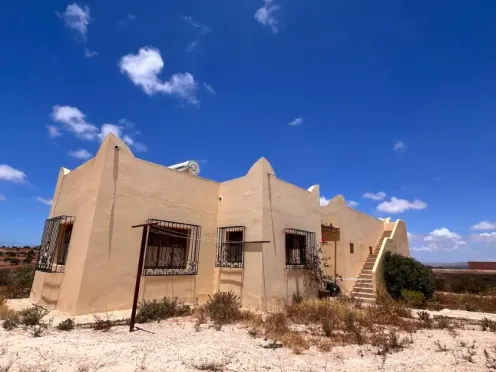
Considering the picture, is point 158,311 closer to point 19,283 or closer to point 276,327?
point 276,327

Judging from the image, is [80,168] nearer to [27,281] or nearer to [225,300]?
[27,281]

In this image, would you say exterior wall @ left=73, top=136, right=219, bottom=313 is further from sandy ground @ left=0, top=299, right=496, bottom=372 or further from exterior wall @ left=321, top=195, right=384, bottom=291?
exterior wall @ left=321, top=195, right=384, bottom=291

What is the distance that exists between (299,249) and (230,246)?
2.75 m

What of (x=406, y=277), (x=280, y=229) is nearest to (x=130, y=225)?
(x=280, y=229)

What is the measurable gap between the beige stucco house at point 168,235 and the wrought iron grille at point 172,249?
3cm

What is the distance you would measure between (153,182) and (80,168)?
250cm

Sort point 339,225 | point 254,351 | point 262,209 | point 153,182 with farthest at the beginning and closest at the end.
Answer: point 339,225
point 262,209
point 153,182
point 254,351

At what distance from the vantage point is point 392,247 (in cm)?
1553

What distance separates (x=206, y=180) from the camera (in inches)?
429

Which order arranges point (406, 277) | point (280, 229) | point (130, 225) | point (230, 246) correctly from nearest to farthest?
point (130, 225), point (280, 229), point (230, 246), point (406, 277)

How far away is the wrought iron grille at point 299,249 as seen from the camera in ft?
36.5

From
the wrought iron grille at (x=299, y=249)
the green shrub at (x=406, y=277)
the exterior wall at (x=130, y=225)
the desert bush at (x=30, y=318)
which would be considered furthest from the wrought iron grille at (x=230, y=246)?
the green shrub at (x=406, y=277)

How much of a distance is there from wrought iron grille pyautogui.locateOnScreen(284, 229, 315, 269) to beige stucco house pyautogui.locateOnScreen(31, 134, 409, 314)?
47 millimetres

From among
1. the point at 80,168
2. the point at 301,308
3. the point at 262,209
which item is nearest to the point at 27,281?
the point at 80,168
